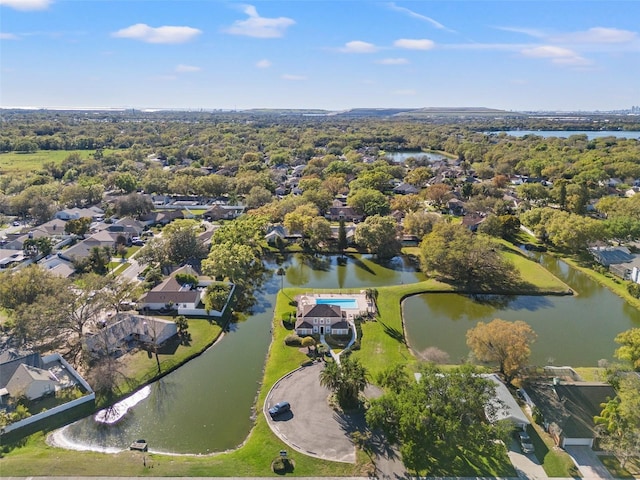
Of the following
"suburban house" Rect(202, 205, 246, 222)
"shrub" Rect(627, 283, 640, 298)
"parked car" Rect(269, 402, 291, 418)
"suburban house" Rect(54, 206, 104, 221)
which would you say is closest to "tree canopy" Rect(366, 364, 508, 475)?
"parked car" Rect(269, 402, 291, 418)

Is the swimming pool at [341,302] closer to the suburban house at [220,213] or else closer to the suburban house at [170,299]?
the suburban house at [170,299]

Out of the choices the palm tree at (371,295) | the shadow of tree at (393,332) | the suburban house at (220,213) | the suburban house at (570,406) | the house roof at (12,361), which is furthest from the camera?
the suburban house at (220,213)

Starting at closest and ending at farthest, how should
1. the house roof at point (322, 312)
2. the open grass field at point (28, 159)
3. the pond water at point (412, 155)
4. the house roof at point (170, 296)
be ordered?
the house roof at point (322, 312)
the house roof at point (170, 296)
the open grass field at point (28, 159)
the pond water at point (412, 155)

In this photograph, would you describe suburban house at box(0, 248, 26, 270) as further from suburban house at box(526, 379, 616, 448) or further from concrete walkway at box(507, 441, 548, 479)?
suburban house at box(526, 379, 616, 448)

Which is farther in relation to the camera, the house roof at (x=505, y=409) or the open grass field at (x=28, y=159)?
the open grass field at (x=28, y=159)

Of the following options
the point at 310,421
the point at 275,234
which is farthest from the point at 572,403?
the point at 275,234

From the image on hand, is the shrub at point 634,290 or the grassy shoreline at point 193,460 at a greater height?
the shrub at point 634,290

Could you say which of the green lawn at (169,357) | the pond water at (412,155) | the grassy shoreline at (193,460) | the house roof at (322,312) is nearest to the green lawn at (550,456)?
the grassy shoreline at (193,460)

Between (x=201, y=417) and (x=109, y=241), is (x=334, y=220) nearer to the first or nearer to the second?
(x=109, y=241)
